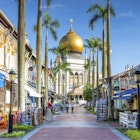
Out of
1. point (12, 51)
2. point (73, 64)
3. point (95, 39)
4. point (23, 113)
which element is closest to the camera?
point (23, 113)

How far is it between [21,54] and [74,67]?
9941 cm

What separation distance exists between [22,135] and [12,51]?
57.4ft

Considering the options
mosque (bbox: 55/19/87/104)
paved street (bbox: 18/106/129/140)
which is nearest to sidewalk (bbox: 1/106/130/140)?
paved street (bbox: 18/106/129/140)

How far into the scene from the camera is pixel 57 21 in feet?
145

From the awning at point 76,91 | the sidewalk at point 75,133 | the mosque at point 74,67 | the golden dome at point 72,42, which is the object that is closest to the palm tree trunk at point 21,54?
the sidewalk at point 75,133

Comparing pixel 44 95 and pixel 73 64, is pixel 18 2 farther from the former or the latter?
pixel 73 64

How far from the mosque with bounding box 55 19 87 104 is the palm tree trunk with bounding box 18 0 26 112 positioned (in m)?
93.0

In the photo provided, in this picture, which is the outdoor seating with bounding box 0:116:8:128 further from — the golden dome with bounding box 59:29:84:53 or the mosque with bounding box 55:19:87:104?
the golden dome with bounding box 59:29:84:53

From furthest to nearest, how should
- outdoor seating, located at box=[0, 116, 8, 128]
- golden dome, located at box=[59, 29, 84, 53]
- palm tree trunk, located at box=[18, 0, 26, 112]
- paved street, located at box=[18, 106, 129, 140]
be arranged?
golden dome, located at box=[59, 29, 84, 53] → outdoor seating, located at box=[0, 116, 8, 128] → palm tree trunk, located at box=[18, 0, 26, 112] → paved street, located at box=[18, 106, 129, 140]

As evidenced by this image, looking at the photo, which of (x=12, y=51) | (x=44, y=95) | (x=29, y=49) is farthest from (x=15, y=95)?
(x=29, y=49)

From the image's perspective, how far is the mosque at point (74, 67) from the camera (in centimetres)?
12088

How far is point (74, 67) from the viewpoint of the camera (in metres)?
124

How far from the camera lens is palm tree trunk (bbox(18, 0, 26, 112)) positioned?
24328mm

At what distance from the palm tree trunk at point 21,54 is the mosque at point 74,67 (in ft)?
305
